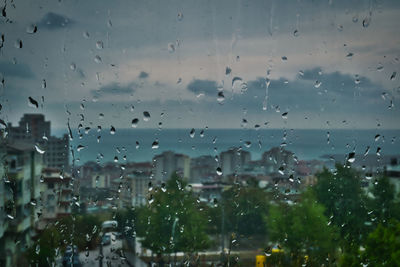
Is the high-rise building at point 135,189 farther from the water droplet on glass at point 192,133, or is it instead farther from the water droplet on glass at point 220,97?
the water droplet on glass at point 220,97

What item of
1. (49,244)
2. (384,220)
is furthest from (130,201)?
(384,220)

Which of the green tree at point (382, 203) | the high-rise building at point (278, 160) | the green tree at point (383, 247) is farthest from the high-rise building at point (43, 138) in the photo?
the green tree at point (382, 203)

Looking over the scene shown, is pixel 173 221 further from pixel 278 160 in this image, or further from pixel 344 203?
pixel 344 203

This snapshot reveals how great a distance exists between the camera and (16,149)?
1.46m

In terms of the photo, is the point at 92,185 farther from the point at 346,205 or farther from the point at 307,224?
the point at 346,205

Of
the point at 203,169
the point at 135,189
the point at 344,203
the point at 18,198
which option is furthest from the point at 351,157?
the point at 18,198

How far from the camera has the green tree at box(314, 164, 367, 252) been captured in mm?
1840

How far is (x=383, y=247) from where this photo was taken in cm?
178

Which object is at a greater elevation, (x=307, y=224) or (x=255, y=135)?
(x=255, y=135)

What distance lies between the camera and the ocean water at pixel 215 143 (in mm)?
1533

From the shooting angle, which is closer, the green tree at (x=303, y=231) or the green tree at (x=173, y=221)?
the green tree at (x=173, y=221)

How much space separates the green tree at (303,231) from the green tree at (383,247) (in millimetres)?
155

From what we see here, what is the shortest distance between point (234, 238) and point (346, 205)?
616 mm

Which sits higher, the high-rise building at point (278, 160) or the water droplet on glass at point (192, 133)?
the water droplet on glass at point (192, 133)
